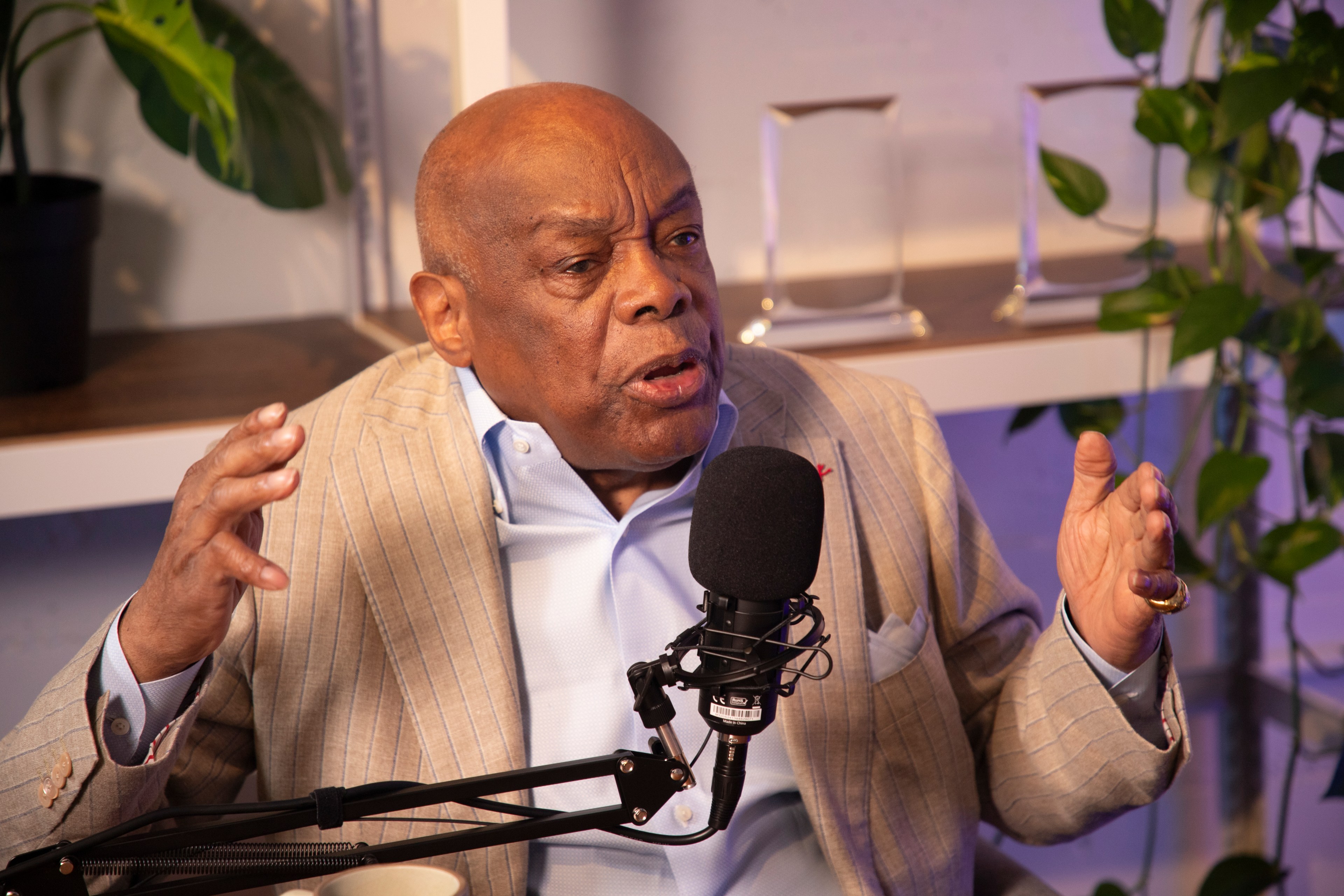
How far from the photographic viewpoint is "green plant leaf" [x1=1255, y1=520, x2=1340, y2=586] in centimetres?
189

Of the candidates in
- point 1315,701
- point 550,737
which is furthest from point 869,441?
point 1315,701

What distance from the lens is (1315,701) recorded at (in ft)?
8.00

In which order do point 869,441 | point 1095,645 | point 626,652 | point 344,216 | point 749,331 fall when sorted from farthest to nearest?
point 344,216
point 749,331
point 869,441
point 626,652
point 1095,645

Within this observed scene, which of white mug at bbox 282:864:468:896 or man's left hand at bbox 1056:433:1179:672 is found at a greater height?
man's left hand at bbox 1056:433:1179:672

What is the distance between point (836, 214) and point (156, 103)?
0.95 metres

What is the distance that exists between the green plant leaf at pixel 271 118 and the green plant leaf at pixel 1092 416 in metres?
1.25

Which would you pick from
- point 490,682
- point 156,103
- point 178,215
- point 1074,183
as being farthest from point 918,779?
point 178,215

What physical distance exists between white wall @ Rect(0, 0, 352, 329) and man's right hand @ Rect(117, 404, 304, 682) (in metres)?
1.07

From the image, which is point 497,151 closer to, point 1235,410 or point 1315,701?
point 1235,410

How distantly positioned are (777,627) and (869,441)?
584 mm

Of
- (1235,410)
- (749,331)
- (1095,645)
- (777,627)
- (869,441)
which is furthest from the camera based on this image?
(1235,410)

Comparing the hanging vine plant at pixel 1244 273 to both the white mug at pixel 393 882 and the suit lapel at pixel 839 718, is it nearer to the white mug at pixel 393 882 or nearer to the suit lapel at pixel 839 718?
the suit lapel at pixel 839 718

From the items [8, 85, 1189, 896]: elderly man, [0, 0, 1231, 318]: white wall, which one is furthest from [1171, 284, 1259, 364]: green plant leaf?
[8, 85, 1189, 896]: elderly man

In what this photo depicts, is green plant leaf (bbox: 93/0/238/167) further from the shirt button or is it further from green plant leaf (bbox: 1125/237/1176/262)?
green plant leaf (bbox: 1125/237/1176/262)
